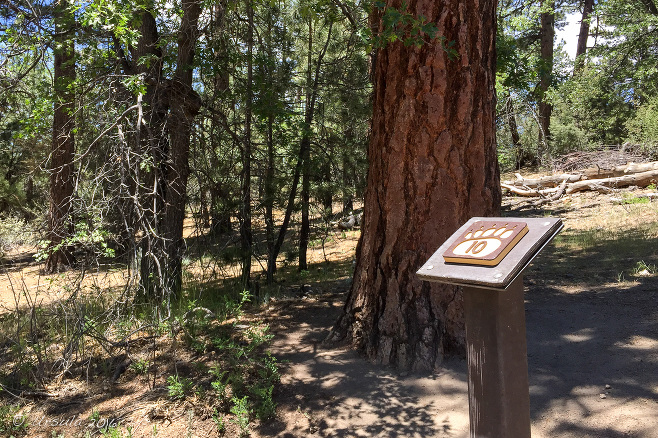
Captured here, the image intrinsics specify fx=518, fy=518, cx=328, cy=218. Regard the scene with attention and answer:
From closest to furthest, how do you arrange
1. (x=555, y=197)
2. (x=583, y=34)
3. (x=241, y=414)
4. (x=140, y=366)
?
1. (x=241, y=414)
2. (x=140, y=366)
3. (x=555, y=197)
4. (x=583, y=34)

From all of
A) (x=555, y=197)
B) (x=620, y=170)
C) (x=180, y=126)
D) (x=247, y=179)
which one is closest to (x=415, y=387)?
(x=247, y=179)

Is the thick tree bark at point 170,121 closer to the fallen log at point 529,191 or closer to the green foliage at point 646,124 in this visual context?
the fallen log at point 529,191

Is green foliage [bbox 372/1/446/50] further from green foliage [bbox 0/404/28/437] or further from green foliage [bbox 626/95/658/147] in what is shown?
green foliage [bbox 626/95/658/147]

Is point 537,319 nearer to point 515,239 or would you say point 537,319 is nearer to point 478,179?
point 478,179

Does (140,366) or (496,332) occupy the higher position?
(496,332)

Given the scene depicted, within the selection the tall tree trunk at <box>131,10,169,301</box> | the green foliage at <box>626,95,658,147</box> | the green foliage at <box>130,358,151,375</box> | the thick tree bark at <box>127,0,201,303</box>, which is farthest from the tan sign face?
the green foliage at <box>626,95,658,147</box>

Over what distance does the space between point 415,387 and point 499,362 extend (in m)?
1.99

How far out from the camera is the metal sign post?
1.99m

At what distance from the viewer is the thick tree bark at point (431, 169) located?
164 inches

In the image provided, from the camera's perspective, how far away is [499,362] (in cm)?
201

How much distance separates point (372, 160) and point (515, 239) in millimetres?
2691

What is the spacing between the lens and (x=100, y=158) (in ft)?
20.4

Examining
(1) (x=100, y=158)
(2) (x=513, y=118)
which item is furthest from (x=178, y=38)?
(2) (x=513, y=118)

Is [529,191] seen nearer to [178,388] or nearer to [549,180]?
[549,180]
